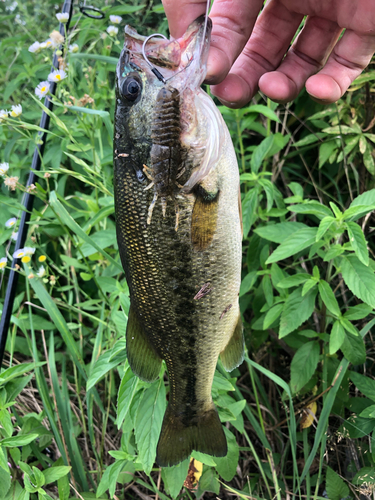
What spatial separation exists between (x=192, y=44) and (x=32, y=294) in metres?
2.44

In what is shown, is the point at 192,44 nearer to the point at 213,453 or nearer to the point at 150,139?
Result: the point at 150,139

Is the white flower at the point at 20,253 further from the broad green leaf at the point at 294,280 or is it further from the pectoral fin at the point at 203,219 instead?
the broad green leaf at the point at 294,280

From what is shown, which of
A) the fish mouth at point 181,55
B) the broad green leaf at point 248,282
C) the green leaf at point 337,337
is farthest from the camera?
the broad green leaf at point 248,282

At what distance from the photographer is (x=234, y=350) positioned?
1614 mm

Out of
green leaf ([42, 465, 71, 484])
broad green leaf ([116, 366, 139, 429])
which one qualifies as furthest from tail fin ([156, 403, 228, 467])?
green leaf ([42, 465, 71, 484])

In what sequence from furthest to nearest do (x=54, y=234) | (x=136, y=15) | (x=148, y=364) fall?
1. (x=136, y=15)
2. (x=54, y=234)
3. (x=148, y=364)

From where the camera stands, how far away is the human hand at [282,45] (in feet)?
5.14

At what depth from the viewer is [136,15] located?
3801mm

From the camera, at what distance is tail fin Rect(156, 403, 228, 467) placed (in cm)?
161

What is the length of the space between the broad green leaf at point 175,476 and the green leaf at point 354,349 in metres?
0.97

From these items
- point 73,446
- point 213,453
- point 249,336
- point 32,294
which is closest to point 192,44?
point 213,453

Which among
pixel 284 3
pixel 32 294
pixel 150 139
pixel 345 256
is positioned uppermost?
pixel 284 3

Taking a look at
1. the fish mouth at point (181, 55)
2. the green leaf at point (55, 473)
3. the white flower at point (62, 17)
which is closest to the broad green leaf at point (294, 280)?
the fish mouth at point (181, 55)

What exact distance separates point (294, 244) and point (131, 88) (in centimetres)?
106
